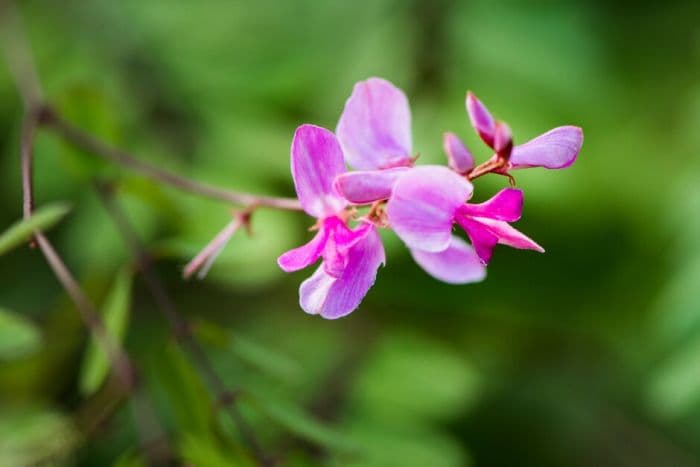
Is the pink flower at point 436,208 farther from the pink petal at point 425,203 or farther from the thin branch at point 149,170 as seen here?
the thin branch at point 149,170

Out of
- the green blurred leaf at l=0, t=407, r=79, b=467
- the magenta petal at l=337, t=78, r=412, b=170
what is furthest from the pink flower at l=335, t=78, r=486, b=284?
the green blurred leaf at l=0, t=407, r=79, b=467

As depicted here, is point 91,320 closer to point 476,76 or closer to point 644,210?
point 476,76

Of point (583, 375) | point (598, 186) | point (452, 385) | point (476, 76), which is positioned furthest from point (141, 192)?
point (583, 375)

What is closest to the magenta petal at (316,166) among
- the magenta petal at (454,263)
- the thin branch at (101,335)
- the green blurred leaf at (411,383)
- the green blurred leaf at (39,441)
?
the magenta petal at (454,263)

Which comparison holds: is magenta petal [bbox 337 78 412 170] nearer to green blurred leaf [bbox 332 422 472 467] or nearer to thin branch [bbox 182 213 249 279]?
thin branch [bbox 182 213 249 279]

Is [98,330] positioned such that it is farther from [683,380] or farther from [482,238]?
[683,380]
